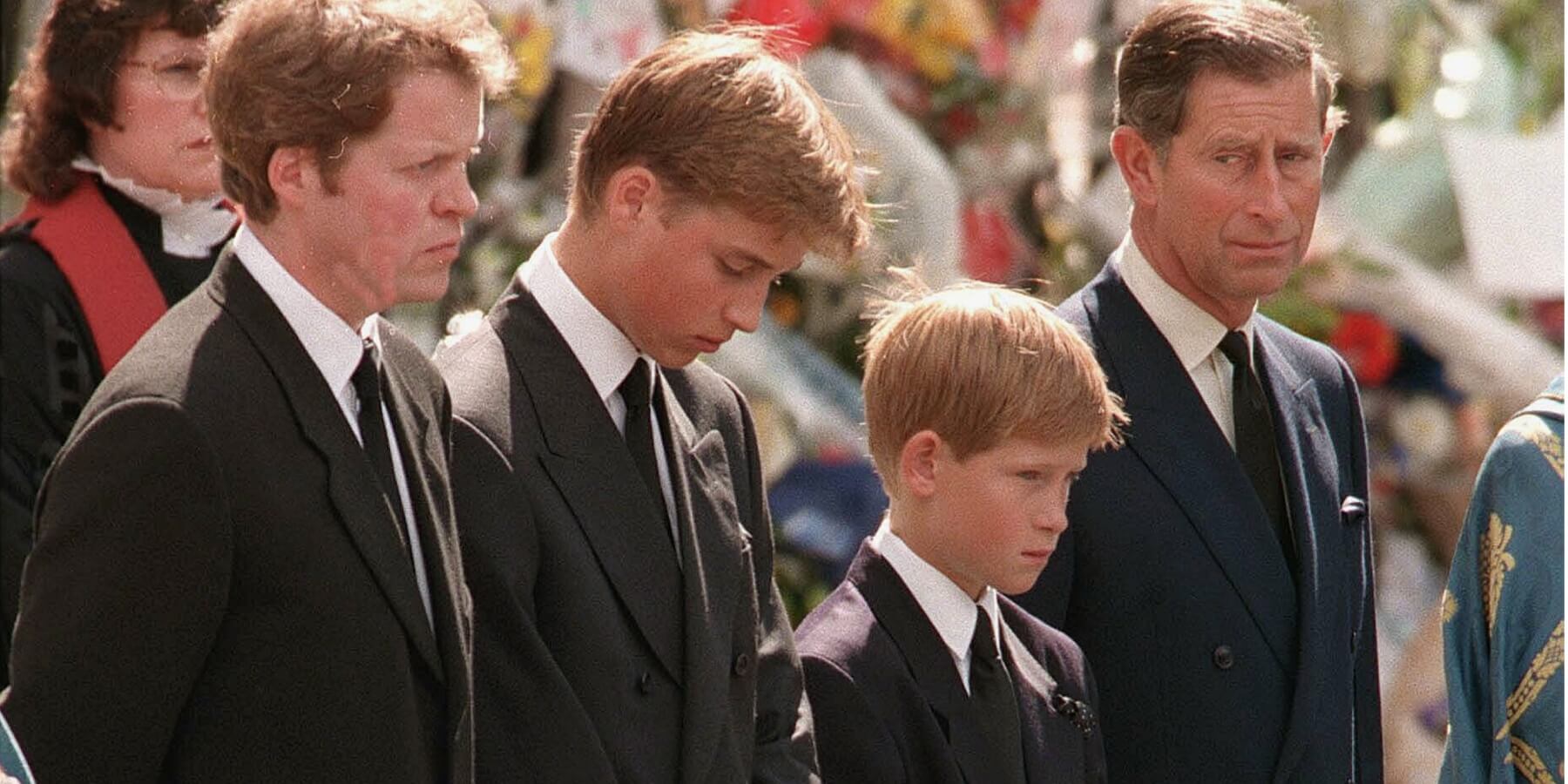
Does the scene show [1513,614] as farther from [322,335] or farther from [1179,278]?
[322,335]

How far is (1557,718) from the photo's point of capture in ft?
9.96

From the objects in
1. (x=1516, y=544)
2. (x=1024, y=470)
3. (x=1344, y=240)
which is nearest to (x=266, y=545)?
(x=1024, y=470)

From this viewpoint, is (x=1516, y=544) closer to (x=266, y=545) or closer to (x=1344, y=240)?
(x=266, y=545)

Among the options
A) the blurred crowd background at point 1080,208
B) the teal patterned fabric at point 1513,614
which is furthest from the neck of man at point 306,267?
the blurred crowd background at point 1080,208

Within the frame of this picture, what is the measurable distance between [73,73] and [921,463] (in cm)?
131

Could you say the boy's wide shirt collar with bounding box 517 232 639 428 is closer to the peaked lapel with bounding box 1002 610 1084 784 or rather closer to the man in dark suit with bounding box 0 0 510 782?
the man in dark suit with bounding box 0 0 510 782

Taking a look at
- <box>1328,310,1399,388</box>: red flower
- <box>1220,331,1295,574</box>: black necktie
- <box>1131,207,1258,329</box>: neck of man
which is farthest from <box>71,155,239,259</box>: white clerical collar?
<box>1328,310,1399,388</box>: red flower

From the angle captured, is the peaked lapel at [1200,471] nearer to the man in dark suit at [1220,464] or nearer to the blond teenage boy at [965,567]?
the man in dark suit at [1220,464]

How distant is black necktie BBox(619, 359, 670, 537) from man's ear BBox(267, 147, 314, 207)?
51 cm

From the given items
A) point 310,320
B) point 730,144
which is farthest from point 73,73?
point 310,320

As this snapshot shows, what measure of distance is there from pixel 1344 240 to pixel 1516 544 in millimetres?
2796

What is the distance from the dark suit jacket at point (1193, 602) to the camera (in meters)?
2.95

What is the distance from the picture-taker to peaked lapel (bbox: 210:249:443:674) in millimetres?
2104

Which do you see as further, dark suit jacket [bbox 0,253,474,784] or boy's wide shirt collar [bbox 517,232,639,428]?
boy's wide shirt collar [bbox 517,232,639,428]
